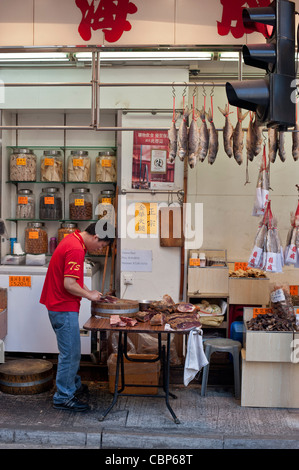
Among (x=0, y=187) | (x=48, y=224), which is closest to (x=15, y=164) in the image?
(x=0, y=187)

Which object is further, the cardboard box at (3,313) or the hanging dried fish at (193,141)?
the cardboard box at (3,313)

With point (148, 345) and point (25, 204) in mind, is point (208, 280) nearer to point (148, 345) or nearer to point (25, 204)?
point (148, 345)

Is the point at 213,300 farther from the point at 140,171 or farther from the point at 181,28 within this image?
the point at 181,28

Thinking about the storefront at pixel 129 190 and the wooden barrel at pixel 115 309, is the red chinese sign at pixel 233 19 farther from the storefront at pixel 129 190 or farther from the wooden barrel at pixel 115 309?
the wooden barrel at pixel 115 309

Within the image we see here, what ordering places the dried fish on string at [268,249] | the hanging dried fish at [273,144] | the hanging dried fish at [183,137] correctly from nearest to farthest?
the hanging dried fish at [273,144] → the hanging dried fish at [183,137] → the dried fish on string at [268,249]

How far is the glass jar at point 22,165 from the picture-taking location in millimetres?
7055

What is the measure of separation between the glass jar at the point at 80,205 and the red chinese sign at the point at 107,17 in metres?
2.08

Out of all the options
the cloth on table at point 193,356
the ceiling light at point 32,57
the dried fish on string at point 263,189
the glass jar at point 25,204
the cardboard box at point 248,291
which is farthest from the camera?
the glass jar at point 25,204

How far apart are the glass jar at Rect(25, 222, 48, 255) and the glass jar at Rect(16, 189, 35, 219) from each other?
144 millimetres

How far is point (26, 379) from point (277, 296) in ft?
9.32

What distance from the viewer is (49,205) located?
23.3 feet

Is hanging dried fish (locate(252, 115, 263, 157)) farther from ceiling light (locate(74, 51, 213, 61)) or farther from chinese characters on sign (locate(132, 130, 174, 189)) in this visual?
chinese characters on sign (locate(132, 130, 174, 189))

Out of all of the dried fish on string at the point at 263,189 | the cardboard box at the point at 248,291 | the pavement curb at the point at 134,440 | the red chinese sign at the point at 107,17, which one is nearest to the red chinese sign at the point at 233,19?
the red chinese sign at the point at 107,17

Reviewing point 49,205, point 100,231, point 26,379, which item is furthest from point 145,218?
point 26,379
